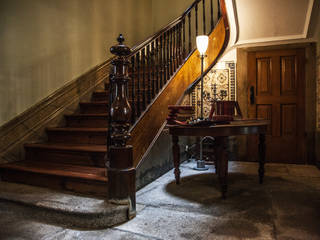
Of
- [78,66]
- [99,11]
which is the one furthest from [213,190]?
[99,11]

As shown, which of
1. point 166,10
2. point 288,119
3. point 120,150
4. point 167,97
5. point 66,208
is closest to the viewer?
point 66,208

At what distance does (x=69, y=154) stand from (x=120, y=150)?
95 cm

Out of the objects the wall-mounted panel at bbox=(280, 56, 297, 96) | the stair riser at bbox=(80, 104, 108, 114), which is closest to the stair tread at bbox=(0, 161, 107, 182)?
the stair riser at bbox=(80, 104, 108, 114)

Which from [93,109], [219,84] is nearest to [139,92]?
[93,109]

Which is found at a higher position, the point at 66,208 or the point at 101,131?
the point at 101,131

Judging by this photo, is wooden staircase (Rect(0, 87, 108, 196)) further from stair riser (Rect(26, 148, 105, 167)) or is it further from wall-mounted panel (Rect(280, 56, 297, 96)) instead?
wall-mounted panel (Rect(280, 56, 297, 96))

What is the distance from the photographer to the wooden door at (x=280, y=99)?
404 centimetres

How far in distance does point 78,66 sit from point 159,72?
1.33 meters

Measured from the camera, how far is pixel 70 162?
104 inches

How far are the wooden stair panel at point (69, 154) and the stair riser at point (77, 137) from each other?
170 mm

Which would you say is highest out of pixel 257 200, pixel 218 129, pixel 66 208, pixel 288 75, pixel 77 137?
pixel 288 75

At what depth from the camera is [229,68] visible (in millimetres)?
4234

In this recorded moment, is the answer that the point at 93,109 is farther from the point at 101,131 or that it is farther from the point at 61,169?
the point at 61,169

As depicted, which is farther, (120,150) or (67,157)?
(67,157)
